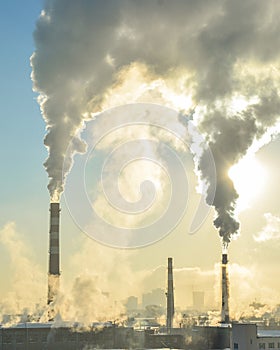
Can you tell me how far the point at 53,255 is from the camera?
86750 millimetres

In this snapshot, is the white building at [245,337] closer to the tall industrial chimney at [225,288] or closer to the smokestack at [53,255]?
the tall industrial chimney at [225,288]

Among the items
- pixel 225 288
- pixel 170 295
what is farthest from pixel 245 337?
pixel 170 295

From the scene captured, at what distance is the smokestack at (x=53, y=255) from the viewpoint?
85.9m

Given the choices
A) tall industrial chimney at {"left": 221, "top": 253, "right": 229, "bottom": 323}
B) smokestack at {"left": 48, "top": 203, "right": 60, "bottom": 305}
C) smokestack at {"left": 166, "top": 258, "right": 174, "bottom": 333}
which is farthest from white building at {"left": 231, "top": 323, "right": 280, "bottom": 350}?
smokestack at {"left": 166, "top": 258, "right": 174, "bottom": 333}

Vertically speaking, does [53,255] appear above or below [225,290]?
above

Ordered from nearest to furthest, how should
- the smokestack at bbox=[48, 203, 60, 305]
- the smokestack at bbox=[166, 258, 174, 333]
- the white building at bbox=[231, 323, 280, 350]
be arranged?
the white building at bbox=[231, 323, 280, 350] → the smokestack at bbox=[48, 203, 60, 305] → the smokestack at bbox=[166, 258, 174, 333]

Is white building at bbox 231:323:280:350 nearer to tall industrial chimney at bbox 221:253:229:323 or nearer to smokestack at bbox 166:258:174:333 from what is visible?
tall industrial chimney at bbox 221:253:229:323

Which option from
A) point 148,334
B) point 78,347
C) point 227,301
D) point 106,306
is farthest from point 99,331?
point 227,301

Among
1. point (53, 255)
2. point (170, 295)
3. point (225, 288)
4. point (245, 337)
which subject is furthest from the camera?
point (170, 295)

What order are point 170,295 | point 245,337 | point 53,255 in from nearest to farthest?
point 245,337 → point 53,255 → point 170,295

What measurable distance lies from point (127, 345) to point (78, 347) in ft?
22.9

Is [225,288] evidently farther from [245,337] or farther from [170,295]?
[245,337]

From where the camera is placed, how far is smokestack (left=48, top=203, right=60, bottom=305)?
85.9 m

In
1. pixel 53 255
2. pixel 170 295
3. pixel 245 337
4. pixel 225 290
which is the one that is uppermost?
pixel 53 255
